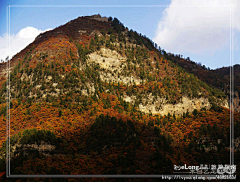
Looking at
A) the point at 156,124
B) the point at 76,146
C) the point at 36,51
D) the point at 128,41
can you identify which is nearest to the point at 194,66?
the point at 128,41

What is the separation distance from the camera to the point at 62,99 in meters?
62.2

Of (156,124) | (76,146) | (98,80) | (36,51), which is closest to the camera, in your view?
(76,146)

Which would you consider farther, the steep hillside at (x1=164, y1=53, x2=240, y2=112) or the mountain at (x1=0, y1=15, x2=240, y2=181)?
the steep hillside at (x1=164, y1=53, x2=240, y2=112)

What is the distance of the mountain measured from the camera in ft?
157

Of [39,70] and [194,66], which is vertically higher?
[194,66]

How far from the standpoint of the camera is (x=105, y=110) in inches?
2441

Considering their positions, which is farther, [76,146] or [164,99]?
[164,99]

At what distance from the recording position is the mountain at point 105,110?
47.7m

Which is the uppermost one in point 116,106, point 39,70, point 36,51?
point 36,51

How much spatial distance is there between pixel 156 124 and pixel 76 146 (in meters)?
25.9

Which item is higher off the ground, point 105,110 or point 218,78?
point 218,78

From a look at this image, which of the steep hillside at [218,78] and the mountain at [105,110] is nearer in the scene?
the mountain at [105,110]

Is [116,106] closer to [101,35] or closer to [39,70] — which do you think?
[39,70]

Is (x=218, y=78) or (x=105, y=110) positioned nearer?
(x=105, y=110)
